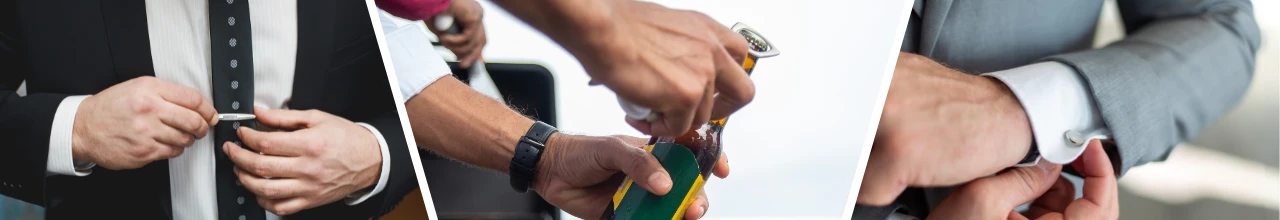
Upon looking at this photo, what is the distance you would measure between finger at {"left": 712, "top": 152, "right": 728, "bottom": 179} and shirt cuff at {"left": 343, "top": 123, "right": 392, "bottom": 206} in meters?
0.32

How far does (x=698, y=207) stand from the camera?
1.34ft

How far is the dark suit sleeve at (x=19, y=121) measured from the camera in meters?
0.56

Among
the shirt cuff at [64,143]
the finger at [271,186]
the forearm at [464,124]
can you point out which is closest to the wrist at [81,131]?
the shirt cuff at [64,143]

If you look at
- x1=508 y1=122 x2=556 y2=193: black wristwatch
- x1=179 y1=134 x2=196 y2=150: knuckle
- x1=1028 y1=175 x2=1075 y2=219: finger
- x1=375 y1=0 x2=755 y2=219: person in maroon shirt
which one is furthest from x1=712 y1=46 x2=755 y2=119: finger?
x1=179 y1=134 x2=196 y2=150: knuckle

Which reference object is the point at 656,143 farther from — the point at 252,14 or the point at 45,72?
the point at 45,72

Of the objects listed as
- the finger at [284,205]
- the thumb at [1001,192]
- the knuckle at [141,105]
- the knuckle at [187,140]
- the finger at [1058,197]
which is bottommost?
the finger at [284,205]

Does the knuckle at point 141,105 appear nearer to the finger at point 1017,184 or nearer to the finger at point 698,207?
the finger at point 698,207

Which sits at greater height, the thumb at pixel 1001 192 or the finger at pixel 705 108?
the finger at pixel 705 108

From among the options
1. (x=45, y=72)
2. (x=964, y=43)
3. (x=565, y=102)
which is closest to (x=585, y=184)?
(x=565, y=102)

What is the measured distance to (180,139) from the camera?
57cm

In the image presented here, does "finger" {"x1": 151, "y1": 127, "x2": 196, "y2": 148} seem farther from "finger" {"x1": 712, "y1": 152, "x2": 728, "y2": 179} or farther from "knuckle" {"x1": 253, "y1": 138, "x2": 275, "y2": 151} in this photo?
"finger" {"x1": 712, "y1": 152, "x2": 728, "y2": 179}

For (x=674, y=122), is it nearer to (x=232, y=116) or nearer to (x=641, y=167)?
(x=641, y=167)

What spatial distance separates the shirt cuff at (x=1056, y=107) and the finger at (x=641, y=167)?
0.26 meters

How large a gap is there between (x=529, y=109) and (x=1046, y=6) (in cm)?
36
